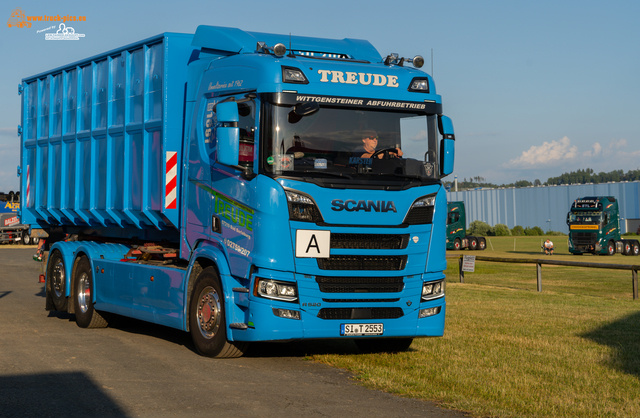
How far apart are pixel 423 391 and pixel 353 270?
168cm

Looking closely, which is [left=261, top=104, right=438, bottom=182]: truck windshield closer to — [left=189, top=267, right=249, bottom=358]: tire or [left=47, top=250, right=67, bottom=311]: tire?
[left=189, top=267, right=249, bottom=358]: tire

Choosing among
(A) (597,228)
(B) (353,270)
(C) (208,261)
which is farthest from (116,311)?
(A) (597,228)

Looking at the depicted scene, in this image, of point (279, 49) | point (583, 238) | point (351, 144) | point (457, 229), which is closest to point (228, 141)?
point (279, 49)

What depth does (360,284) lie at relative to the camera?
8195 mm

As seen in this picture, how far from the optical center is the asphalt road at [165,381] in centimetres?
620

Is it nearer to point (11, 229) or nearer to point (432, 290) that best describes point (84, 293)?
point (432, 290)

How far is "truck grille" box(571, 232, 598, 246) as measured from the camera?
50.2m

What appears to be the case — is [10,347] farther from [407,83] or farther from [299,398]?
[407,83]

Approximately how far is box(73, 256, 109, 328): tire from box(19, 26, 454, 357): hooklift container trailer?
1662 millimetres

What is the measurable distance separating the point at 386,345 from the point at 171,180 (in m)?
3.71

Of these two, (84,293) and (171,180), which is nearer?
(171,180)

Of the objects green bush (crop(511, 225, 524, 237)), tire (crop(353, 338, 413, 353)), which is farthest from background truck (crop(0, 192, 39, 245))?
green bush (crop(511, 225, 524, 237))

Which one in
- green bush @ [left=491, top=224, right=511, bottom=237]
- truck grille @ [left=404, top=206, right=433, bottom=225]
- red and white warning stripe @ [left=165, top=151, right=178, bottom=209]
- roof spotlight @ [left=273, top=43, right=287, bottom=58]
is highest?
roof spotlight @ [left=273, top=43, right=287, bottom=58]

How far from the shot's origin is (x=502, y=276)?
29062 mm
